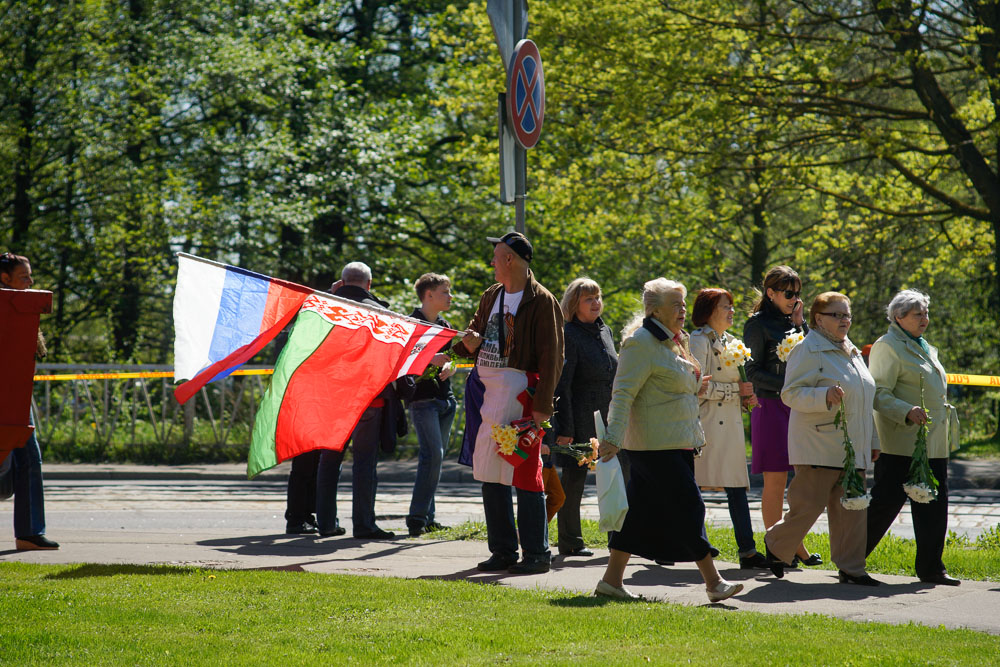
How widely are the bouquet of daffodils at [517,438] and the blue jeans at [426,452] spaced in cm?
186

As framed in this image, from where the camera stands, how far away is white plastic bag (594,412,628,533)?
6172mm

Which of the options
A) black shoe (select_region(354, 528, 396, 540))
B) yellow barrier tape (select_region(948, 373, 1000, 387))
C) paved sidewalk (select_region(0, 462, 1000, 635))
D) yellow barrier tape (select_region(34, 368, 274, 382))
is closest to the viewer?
paved sidewalk (select_region(0, 462, 1000, 635))

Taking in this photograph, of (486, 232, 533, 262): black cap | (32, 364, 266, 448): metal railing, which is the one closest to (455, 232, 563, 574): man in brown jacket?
(486, 232, 533, 262): black cap

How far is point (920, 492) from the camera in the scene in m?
6.77

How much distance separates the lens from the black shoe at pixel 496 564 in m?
7.14

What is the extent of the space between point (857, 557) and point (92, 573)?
452cm

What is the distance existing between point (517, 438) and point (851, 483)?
1957 millimetres

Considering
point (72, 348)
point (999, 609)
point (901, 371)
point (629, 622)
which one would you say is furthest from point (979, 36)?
point (72, 348)

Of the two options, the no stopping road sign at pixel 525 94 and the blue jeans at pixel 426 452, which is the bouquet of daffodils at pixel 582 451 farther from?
the no stopping road sign at pixel 525 94

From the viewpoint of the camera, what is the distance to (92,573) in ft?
22.1

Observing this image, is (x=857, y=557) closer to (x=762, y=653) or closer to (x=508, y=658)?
(x=762, y=653)

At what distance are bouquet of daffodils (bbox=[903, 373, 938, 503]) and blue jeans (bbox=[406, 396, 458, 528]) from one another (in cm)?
349

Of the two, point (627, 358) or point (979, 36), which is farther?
point (979, 36)

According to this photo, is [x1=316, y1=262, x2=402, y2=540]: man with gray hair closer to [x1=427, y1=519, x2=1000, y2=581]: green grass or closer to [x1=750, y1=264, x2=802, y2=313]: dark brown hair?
[x1=427, y1=519, x2=1000, y2=581]: green grass
